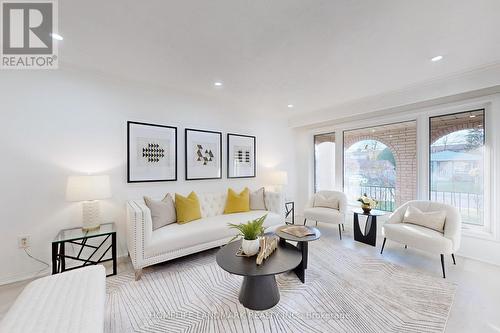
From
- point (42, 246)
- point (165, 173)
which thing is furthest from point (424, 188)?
point (42, 246)

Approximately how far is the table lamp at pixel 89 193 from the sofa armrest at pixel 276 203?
2481 mm

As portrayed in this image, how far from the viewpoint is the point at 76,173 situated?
257 cm

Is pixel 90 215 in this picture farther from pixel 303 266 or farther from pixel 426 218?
pixel 426 218

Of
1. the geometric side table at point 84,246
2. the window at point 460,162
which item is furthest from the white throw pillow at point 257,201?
the window at point 460,162

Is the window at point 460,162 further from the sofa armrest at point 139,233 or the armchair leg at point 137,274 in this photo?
the armchair leg at point 137,274

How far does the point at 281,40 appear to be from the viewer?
6.60 feet

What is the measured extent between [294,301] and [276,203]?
189cm

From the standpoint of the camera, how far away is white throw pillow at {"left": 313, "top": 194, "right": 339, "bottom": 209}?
13.0 feet

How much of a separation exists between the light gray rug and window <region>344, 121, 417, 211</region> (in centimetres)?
166

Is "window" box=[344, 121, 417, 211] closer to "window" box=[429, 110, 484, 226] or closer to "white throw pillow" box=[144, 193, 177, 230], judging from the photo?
"window" box=[429, 110, 484, 226]

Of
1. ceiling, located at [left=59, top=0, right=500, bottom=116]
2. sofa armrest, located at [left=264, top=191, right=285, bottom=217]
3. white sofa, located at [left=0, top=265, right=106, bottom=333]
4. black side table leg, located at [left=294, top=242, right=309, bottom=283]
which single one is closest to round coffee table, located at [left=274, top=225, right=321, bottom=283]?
black side table leg, located at [left=294, top=242, right=309, bottom=283]

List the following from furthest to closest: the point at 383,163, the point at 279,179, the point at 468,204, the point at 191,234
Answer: the point at 279,179 → the point at 383,163 → the point at 468,204 → the point at 191,234

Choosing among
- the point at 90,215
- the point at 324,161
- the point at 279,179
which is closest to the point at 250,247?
the point at 90,215

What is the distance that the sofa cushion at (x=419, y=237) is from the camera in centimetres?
239
